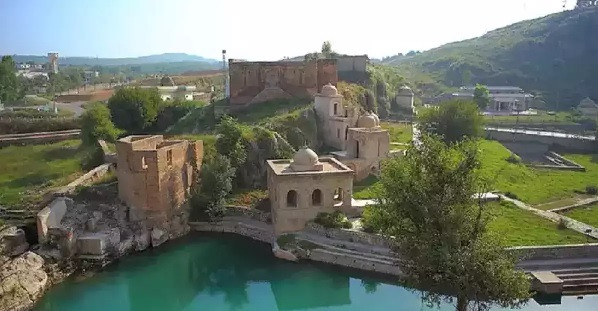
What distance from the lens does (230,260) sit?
76.5 ft

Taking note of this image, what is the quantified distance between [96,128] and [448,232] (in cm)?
2537

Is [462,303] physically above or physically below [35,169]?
below

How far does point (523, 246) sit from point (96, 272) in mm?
17751

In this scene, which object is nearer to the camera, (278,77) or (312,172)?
(312,172)

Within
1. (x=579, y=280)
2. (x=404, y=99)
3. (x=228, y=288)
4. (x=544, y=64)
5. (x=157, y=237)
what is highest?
(x=544, y=64)

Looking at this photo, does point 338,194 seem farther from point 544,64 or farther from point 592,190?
point 544,64

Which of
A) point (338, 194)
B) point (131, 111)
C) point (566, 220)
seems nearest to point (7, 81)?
point (131, 111)

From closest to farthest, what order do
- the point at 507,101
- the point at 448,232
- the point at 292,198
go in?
the point at 448,232, the point at 292,198, the point at 507,101

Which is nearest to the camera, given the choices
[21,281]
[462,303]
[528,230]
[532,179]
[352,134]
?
[462,303]

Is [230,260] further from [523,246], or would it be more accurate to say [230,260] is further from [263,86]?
[263,86]

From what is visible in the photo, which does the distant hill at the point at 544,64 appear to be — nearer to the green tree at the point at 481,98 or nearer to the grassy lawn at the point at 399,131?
the green tree at the point at 481,98

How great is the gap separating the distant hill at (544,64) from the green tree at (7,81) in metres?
66.6

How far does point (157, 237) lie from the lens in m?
24.2

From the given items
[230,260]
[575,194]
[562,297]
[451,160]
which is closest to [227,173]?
[230,260]
